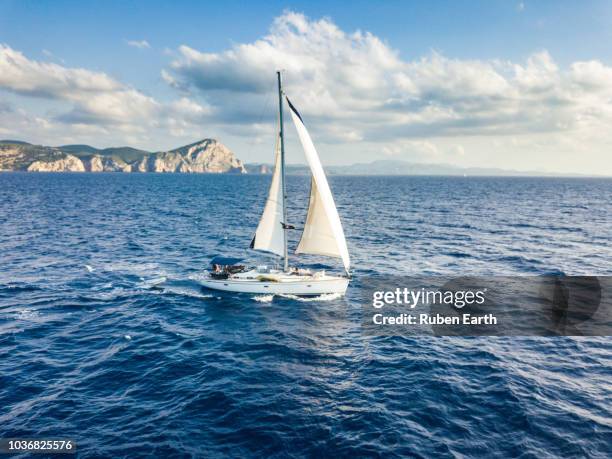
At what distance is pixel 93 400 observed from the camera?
20.0 metres

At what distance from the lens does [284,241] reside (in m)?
38.1

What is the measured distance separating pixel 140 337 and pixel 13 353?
25.9 ft

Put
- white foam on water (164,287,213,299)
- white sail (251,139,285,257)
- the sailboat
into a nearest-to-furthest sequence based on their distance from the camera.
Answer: the sailboat → white foam on water (164,287,213,299) → white sail (251,139,285,257)

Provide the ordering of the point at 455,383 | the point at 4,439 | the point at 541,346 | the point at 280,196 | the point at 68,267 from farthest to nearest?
the point at 68,267 → the point at 280,196 → the point at 541,346 → the point at 455,383 → the point at 4,439

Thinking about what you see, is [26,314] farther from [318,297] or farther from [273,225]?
[318,297]

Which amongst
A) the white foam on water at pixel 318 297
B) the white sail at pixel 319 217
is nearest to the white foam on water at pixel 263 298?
the white foam on water at pixel 318 297

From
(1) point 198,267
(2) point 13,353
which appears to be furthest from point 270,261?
(2) point 13,353

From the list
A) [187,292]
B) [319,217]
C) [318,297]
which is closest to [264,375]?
[318,297]

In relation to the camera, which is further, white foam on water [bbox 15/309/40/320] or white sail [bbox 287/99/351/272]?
white sail [bbox 287/99/351/272]

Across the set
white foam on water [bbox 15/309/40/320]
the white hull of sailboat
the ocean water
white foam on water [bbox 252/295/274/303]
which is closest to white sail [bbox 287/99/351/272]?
the white hull of sailboat

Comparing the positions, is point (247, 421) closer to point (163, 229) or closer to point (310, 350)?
point (310, 350)

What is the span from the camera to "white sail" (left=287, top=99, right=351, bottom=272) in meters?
33.1

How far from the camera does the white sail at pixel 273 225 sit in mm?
37219

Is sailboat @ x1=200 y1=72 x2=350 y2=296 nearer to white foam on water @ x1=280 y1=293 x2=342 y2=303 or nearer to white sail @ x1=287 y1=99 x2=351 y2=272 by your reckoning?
white sail @ x1=287 y1=99 x2=351 y2=272
